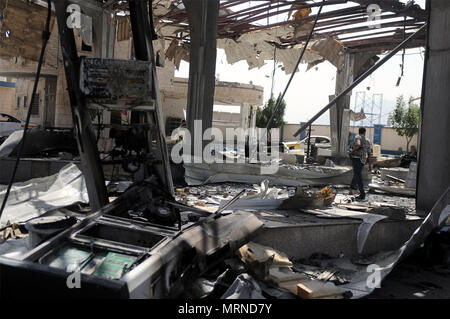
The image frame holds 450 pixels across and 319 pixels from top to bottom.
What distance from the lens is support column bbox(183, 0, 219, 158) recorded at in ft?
36.9

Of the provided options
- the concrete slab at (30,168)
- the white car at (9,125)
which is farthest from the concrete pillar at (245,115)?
the concrete slab at (30,168)

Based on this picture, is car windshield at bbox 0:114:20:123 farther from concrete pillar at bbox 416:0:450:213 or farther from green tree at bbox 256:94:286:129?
green tree at bbox 256:94:286:129

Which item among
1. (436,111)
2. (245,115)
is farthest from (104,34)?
(245,115)

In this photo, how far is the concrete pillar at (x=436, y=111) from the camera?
7285 mm

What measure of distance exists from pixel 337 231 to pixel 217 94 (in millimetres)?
27092

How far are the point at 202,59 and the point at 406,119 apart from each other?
27275 millimetres

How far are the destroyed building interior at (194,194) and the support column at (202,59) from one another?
0.13 feet

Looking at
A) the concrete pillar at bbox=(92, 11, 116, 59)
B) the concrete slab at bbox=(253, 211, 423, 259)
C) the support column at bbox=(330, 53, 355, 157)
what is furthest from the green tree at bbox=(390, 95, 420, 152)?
the concrete slab at bbox=(253, 211, 423, 259)

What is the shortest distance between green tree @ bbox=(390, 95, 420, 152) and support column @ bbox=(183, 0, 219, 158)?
26074 millimetres
